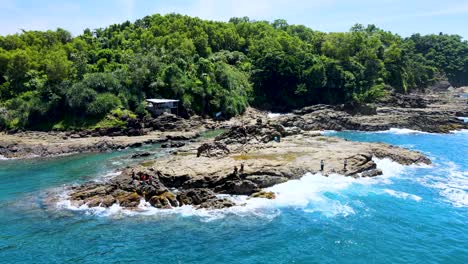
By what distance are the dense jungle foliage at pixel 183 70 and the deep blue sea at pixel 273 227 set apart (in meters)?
32.5

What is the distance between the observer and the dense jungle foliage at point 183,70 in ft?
257

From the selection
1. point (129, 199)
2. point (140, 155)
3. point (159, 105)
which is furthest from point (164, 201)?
point (159, 105)

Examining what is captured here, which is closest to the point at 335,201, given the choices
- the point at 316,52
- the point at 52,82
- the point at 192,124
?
the point at 192,124

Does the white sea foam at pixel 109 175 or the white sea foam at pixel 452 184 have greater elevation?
the white sea foam at pixel 109 175

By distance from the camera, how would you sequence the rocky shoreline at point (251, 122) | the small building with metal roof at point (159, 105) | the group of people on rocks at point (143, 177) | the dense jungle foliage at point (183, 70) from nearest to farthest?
the group of people on rocks at point (143, 177) → the rocky shoreline at point (251, 122) → the dense jungle foliage at point (183, 70) → the small building with metal roof at point (159, 105)

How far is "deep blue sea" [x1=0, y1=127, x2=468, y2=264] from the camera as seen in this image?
30594 mm

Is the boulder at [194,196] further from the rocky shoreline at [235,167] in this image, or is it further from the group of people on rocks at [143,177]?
the group of people on rocks at [143,177]

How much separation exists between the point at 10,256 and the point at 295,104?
86205 mm

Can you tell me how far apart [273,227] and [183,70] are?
66.6m

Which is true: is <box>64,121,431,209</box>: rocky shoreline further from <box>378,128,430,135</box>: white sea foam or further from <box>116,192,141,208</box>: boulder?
<box>378,128,430,135</box>: white sea foam

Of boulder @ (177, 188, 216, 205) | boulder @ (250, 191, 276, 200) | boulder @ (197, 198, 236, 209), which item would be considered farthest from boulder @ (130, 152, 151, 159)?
boulder @ (250, 191, 276, 200)

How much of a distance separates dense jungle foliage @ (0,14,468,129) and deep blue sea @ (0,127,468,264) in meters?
32.5

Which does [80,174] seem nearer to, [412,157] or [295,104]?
[412,157]

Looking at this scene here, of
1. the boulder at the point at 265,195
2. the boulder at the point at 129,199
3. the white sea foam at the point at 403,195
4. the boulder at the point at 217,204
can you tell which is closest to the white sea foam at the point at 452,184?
the white sea foam at the point at 403,195
